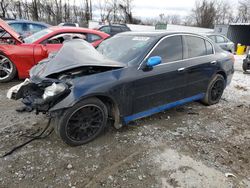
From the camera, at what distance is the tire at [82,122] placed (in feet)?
8.93

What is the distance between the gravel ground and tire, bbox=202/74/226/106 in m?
0.62

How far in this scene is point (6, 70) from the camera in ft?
17.2

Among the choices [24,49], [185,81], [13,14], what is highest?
[13,14]

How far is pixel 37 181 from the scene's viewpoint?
7.73ft

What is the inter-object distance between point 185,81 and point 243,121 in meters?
1.43

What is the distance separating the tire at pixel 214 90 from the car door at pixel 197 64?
0.55 feet

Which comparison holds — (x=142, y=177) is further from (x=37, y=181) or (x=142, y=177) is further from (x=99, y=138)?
(x=37, y=181)

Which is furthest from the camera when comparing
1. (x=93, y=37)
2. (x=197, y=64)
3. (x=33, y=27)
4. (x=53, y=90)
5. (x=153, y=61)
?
(x=33, y=27)

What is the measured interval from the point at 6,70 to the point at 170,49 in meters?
4.12

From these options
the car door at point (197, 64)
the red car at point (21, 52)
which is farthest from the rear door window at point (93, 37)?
the car door at point (197, 64)

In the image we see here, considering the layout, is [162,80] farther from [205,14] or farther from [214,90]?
[205,14]

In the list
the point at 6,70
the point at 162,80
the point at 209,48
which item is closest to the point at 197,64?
the point at 209,48

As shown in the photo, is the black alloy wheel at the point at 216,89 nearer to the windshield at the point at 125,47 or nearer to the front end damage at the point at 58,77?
the windshield at the point at 125,47

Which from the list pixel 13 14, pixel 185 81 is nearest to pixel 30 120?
pixel 185 81
